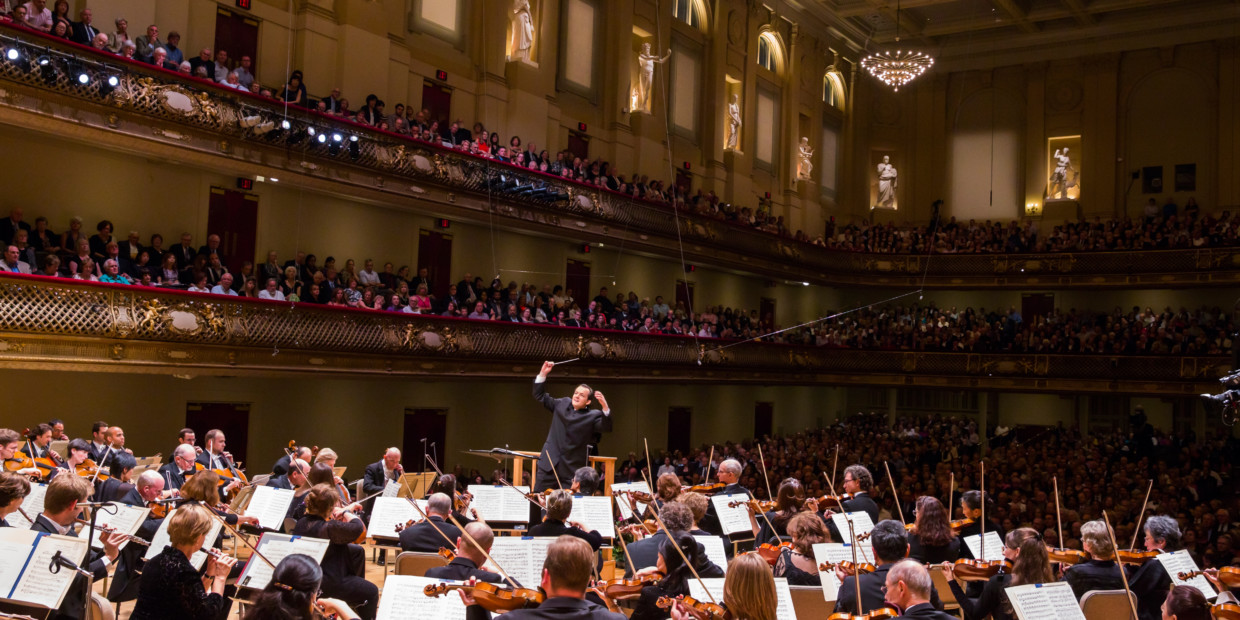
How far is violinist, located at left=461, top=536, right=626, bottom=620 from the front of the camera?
4.72 m

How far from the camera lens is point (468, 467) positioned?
21.6m

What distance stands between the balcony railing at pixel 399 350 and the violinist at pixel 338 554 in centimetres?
765

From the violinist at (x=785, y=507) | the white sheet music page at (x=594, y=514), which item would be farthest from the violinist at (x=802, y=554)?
the white sheet music page at (x=594, y=514)

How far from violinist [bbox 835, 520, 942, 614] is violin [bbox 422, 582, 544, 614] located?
207cm

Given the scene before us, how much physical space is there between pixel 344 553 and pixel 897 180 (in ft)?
104

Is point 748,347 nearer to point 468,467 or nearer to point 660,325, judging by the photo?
point 660,325

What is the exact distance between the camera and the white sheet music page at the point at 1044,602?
568 centimetres

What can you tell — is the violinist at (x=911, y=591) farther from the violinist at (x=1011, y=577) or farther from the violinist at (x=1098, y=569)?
the violinist at (x=1098, y=569)

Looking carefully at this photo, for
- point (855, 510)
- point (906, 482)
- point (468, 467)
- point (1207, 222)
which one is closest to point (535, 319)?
point (468, 467)

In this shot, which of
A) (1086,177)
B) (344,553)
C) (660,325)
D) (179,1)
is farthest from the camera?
(1086,177)

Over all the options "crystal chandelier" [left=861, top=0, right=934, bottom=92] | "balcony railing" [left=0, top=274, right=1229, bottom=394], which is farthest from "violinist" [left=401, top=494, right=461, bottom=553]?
"crystal chandelier" [left=861, top=0, right=934, bottom=92]

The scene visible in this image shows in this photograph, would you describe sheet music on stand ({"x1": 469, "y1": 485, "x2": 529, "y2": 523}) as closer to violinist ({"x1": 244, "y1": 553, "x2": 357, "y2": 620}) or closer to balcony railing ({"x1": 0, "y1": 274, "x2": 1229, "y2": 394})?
violinist ({"x1": 244, "y1": 553, "x2": 357, "y2": 620})

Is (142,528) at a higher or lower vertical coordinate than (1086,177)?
lower

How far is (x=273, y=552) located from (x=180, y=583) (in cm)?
100
